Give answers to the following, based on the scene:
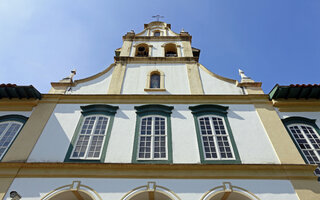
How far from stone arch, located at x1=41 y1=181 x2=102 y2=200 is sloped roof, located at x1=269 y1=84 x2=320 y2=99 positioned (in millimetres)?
9709

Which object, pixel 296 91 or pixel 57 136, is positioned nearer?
pixel 57 136

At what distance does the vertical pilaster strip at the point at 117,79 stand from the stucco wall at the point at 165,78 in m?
0.24

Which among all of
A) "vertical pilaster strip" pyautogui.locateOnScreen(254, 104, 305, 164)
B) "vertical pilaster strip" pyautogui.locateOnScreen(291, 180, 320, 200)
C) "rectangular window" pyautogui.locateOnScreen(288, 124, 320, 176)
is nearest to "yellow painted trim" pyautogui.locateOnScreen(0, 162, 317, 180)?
"vertical pilaster strip" pyautogui.locateOnScreen(291, 180, 320, 200)

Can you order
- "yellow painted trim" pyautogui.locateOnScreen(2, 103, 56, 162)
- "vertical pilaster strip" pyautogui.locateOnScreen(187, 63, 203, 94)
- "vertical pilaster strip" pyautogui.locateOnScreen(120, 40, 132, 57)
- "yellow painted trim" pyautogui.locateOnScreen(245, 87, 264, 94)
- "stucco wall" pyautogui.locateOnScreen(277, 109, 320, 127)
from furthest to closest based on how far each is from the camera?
"vertical pilaster strip" pyautogui.locateOnScreen(120, 40, 132, 57) < "vertical pilaster strip" pyautogui.locateOnScreen(187, 63, 203, 94) < "yellow painted trim" pyautogui.locateOnScreen(245, 87, 264, 94) < "stucco wall" pyautogui.locateOnScreen(277, 109, 320, 127) < "yellow painted trim" pyautogui.locateOnScreen(2, 103, 56, 162)

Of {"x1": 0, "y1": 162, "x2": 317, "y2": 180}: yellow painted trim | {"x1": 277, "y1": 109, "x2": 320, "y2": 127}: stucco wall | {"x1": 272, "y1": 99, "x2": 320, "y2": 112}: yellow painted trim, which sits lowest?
{"x1": 0, "y1": 162, "x2": 317, "y2": 180}: yellow painted trim

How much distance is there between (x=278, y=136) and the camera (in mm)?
9406

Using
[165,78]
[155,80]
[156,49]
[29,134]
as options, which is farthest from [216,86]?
[29,134]

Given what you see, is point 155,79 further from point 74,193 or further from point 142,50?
point 74,193

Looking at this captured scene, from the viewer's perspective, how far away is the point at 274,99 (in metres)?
11.2

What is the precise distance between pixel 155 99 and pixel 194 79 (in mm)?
2991

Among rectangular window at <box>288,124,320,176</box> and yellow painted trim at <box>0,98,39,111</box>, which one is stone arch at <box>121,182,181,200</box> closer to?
rectangular window at <box>288,124,320,176</box>

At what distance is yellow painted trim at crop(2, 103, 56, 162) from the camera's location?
864 cm

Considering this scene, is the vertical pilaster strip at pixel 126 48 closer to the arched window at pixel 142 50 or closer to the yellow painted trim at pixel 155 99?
the arched window at pixel 142 50

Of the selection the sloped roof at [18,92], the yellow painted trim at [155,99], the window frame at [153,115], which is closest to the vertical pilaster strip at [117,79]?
the yellow painted trim at [155,99]
